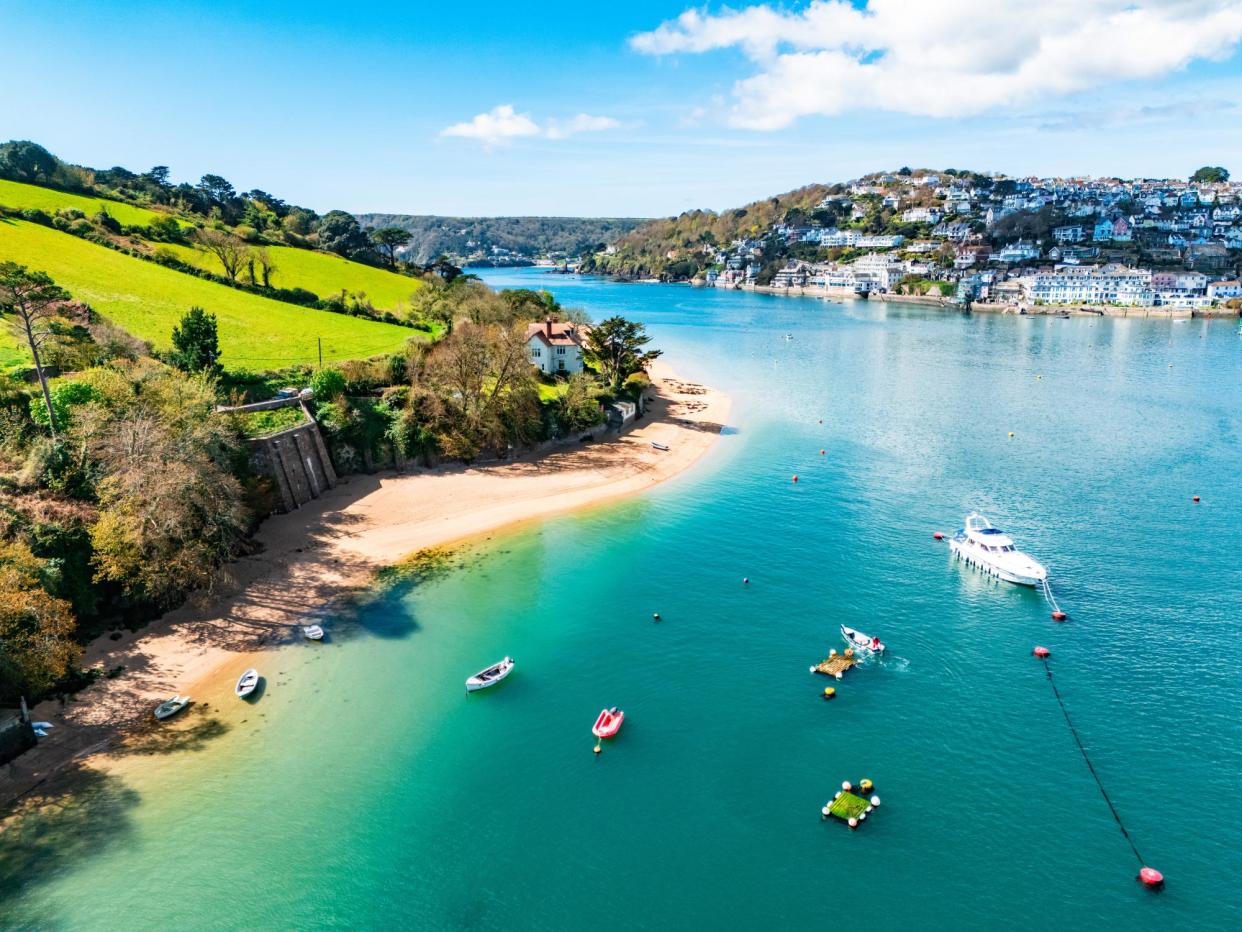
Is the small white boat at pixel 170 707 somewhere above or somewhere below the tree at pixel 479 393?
below

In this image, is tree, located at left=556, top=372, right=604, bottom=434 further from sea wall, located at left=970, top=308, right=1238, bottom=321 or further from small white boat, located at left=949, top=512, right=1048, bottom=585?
sea wall, located at left=970, top=308, right=1238, bottom=321

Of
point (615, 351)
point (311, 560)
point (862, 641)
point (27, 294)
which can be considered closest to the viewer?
point (862, 641)

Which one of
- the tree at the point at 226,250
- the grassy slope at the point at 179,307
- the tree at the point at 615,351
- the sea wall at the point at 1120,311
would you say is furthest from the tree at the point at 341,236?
the sea wall at the point at 1120,311

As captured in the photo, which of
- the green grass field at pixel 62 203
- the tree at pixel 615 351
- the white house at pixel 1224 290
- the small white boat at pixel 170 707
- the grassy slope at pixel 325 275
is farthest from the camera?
the white house at pixel 1224 290

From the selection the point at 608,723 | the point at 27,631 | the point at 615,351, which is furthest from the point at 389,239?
the point at 608,723

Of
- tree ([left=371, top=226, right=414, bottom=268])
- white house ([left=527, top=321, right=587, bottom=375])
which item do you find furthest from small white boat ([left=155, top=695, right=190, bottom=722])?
tree ([left=371, top=226, right=414, bottom=268])

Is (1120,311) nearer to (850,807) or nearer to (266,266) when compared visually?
(266,266)

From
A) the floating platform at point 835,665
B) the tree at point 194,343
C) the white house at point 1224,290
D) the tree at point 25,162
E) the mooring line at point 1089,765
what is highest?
the tree at point 25,162

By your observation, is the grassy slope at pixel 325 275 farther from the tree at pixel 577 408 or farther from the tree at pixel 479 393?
the tree at pixel 577 408
